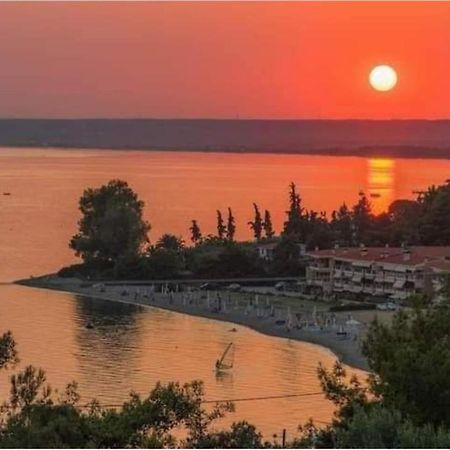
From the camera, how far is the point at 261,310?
2627 cm

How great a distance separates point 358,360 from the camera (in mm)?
20672

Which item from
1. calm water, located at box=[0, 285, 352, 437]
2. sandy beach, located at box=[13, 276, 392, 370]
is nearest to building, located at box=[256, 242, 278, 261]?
sandy beach, located at box=[13, 276, 392, 370]

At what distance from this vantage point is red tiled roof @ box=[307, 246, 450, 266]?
27438 millimetres

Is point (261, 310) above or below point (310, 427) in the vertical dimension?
above

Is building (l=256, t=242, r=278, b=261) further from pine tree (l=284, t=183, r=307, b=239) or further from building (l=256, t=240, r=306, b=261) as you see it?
pine tree (l=284, t=183, r=307, b=239)

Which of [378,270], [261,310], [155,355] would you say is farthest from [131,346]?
[378,270]

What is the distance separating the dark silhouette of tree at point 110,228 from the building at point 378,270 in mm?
6252

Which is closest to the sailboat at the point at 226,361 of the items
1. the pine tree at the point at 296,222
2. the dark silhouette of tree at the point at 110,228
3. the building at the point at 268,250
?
the building at the point at 268,250

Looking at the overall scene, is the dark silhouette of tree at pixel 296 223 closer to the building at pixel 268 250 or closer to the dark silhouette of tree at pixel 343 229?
the building at pixel 268 250

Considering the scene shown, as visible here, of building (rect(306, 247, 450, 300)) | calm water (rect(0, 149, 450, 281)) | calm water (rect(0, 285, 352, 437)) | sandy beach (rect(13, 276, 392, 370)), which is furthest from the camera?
calm water (rect(0, 149, 450, 281))

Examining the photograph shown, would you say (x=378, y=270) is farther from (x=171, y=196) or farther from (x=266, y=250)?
(x=171, y=196)

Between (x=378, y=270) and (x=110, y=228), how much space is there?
30.9 feet

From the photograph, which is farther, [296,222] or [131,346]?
[296,222]

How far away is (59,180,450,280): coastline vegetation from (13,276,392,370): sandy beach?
114 cm
